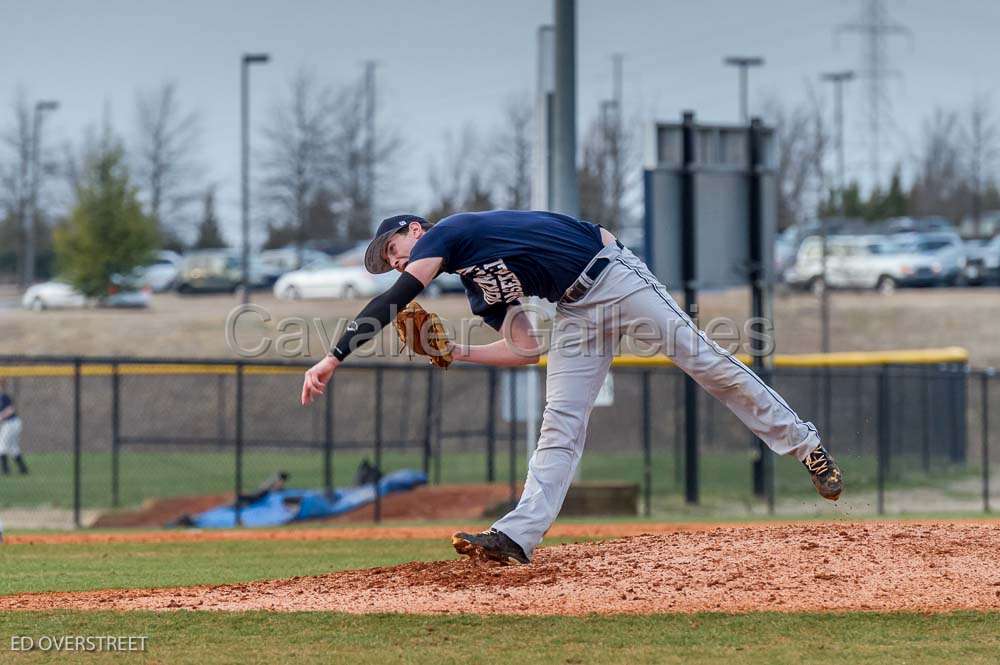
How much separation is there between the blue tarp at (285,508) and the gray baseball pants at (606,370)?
9801 millimetres

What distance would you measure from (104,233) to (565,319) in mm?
40633

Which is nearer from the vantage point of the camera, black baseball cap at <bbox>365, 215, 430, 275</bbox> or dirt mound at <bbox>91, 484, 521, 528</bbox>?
black baseball cap at <bbox>365, 215, 430, 275</bbox>

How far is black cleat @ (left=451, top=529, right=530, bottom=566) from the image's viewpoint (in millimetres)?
6453

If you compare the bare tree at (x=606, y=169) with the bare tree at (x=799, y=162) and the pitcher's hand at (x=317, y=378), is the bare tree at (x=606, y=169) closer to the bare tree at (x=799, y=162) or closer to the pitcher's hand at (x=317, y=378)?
the bare tree at (x=799, y=162)

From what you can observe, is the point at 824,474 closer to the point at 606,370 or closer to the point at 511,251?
the point at 606,370

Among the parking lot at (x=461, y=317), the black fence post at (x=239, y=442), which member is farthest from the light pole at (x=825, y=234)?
the black fence post at (x=239, y=442)

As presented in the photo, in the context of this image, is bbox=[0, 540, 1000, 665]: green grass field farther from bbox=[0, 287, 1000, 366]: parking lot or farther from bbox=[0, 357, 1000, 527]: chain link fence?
bbox=[0, 287, 1000, 366]: parking lot

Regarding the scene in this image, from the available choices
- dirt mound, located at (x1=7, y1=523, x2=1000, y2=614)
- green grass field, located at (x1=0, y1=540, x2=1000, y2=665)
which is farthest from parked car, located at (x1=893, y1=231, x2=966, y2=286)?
green grass field, located at (x1=0, y1=540, x2=1000, y2=665)

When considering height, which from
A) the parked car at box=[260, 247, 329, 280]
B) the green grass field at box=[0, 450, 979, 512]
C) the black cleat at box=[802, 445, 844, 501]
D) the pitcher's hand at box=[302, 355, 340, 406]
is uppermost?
the parked car at box=[260, 247, 329, 280]

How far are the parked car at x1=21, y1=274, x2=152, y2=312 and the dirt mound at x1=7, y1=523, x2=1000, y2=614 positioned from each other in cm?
4056

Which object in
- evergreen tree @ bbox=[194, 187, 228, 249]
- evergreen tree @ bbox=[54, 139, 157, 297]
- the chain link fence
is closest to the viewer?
the chain link fence

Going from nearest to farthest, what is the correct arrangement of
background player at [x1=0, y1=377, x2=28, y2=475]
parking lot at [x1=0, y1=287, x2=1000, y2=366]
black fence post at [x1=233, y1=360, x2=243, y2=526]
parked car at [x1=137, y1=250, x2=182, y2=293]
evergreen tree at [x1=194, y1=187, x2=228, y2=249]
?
black fence post at [x1=233, y1=360, x2=243, y2=526] < background player at [x1=0, y1=377, x2=28, y2=475] < parking lot at [x1=0, y1=287, x2=1000, y2=366] < parked car at [x1=137, y1=250, x2=182, y2=293] < evergreen tree at [x1=194, y1=187, x2=228, y2=249]

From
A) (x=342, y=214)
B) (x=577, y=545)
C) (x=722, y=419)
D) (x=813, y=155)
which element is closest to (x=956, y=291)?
(x=813, y=155)

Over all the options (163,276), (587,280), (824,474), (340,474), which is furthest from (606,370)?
(163,276)
